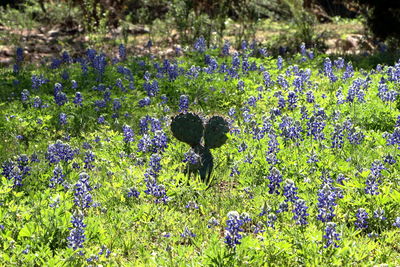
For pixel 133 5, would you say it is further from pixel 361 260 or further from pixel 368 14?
pixel 361 260

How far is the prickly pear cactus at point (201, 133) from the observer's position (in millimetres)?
5508

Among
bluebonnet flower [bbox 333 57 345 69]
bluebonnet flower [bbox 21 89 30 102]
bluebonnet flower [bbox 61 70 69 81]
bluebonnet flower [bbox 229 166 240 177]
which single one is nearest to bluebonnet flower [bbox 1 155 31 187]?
bluebonnet flower [bbox 229 166 240 177]

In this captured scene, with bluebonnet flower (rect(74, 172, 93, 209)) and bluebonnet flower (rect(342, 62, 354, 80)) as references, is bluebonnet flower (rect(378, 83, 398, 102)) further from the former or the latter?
bluebonnet flower (rect(74, 172, 93, 209))

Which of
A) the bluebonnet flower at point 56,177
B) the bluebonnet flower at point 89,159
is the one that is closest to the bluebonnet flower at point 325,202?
the bluebonnet flower at point 56,177

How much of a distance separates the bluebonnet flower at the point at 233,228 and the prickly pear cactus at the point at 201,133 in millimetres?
1899

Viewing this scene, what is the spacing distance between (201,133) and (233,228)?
2.15 meters

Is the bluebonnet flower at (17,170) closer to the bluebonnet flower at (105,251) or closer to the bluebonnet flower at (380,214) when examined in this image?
the bluebonnet flower at (105,251)

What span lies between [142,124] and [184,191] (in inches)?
70.4

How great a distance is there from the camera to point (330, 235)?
3654mm

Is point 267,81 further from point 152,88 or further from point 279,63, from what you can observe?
point 152,88

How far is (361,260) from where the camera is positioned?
385 cm

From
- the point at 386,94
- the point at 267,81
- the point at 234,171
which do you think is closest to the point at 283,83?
the point at 267,81

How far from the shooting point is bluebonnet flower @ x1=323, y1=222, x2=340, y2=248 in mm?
3619

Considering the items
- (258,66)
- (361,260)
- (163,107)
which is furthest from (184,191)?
(258,66)
